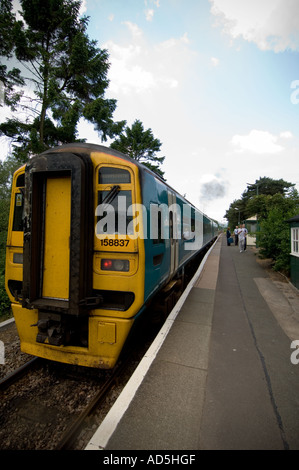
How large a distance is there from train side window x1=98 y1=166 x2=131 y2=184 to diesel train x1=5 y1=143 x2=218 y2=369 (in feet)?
0.04

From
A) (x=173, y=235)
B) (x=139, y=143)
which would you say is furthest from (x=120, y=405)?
(x=139, y=143)

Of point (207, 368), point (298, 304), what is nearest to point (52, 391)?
point (207, 368)

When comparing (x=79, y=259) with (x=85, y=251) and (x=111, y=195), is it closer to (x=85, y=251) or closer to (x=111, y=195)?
(x=85, y=251)

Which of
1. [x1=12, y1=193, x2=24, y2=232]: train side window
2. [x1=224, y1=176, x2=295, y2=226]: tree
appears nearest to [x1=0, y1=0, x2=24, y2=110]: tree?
[x1=12, y1=193, x2=24, y2=232]: train side window

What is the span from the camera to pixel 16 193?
11.0 ft

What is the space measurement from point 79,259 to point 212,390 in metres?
2.22

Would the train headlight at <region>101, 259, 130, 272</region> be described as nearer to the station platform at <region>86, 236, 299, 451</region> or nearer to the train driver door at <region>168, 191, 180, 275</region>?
the station platform at <region>86, 236, 299, 451</region>

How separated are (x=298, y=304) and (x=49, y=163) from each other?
6889 mm

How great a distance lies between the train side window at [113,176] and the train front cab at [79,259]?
0.5 inches

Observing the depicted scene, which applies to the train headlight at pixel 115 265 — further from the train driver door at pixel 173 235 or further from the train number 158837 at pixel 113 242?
the train driver door at pixel 173 235

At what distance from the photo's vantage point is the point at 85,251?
2734 mm
